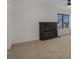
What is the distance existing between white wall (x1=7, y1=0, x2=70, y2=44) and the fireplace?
293mm

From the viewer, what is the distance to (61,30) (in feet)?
35.6

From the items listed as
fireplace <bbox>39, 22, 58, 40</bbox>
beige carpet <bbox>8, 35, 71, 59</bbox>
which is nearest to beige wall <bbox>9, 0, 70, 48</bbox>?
fireplace <bbox>39, 22, 58, 40</bbox>

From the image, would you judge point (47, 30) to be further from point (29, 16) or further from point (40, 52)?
point (40, 52)

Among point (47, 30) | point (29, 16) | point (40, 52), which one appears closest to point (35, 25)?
point (29, 16)

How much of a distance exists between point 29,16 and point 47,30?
1.98 meters

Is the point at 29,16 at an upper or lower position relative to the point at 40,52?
upper

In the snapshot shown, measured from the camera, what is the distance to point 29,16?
752 centimetres

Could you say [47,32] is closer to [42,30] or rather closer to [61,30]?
[42,30]

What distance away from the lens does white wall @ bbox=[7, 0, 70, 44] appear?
22.2ft

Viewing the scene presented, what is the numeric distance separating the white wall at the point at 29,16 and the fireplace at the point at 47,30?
293mm

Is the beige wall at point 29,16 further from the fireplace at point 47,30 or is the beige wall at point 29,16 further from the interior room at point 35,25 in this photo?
the fireplace at point 47,30

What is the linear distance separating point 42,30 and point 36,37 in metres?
0.65

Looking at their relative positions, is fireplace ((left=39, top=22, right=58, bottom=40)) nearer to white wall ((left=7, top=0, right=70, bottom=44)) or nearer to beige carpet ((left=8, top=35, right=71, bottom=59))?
white wall ((left=7, top=0, right=70, bottom=44))
